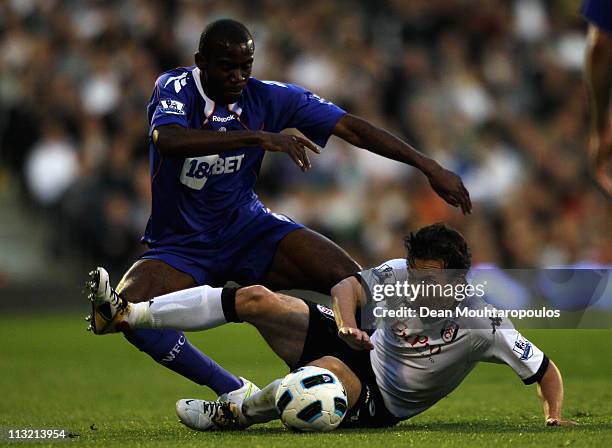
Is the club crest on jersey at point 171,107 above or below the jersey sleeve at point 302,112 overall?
above

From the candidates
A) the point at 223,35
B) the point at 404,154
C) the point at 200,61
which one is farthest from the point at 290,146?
the point at 200,61

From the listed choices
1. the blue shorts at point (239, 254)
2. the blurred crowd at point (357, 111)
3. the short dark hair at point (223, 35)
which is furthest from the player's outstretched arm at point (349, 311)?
the blurred crowd at point (357, 111)

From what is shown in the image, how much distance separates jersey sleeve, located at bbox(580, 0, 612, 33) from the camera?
170 inches

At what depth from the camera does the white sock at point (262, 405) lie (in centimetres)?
577

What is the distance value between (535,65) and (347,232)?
4.29 meters

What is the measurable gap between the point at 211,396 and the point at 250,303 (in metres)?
2.60

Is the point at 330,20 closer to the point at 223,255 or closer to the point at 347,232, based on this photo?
the point at 347,232

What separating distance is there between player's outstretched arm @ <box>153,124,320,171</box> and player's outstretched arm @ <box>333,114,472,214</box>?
511 mm

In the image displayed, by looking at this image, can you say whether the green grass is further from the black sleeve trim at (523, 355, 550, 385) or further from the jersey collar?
the jersey collar

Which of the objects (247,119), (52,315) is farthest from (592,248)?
(247,119)

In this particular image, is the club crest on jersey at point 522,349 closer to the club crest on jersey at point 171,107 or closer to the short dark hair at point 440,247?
the short dark hair at point 440,247

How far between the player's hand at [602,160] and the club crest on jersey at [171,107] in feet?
8.70

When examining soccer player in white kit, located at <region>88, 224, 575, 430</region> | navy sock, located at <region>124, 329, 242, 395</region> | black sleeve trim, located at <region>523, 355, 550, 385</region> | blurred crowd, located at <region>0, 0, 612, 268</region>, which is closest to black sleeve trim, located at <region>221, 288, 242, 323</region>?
soccer player in white kit, located at <region>88, 224, 575, 430</region>

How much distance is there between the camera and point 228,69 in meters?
6.57
